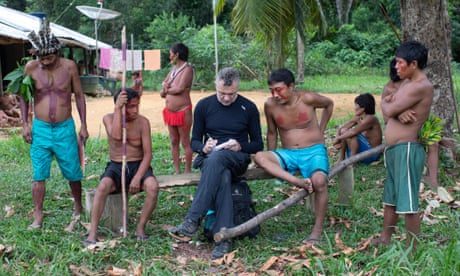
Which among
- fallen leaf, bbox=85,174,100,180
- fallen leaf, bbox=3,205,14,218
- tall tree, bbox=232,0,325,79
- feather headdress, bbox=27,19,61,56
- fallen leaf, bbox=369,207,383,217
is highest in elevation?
tall tree, bbox=232,0,325,79

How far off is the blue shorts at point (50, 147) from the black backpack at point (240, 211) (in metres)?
1.49

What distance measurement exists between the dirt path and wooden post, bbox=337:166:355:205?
6489mm

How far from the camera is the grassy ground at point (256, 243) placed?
4016 millimetres

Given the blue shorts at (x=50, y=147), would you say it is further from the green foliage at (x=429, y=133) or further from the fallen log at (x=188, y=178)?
the green foliage at (x=429, y=133)

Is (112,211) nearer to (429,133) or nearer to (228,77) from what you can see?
(228,77)

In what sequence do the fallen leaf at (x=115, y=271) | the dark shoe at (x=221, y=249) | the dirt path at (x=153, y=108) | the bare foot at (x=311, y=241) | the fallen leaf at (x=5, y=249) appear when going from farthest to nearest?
1. the dirt path at (x=153, y=108)
2. the bare foot at (x=311, y=241)
3. the dark shoe at (x=221, y=249)
4. the fallen leaf at (x=5, y=249)
5. the fallen leaf at (x=115, y=271)

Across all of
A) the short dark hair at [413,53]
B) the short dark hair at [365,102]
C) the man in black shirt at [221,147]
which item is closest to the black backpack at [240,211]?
the man in black shirt at [221,147]

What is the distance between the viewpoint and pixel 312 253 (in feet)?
14.8

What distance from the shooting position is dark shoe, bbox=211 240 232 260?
15.0 ft

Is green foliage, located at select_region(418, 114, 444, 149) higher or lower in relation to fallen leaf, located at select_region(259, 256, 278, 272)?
higher

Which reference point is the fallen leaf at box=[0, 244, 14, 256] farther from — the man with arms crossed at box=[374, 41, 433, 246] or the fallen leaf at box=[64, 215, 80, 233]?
the man with arms crossed at box=[374, 41, 433, 246]

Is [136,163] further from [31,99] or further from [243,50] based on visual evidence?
[243,50]

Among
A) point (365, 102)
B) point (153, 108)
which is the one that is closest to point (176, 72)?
point (365, 102)

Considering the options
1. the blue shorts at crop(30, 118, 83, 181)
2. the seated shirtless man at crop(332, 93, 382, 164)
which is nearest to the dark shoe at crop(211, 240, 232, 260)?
the blue shorts at crop(30, 118, 83, 181)
